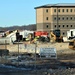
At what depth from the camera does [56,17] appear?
141 m

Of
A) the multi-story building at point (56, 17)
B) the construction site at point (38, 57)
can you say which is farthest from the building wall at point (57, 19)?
the construction site at point (38, 57)

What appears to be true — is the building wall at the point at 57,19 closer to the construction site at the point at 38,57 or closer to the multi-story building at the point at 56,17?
the multi-story building at the point at 56,17

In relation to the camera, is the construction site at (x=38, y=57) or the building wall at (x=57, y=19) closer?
the construction site at (x=38, y=57)

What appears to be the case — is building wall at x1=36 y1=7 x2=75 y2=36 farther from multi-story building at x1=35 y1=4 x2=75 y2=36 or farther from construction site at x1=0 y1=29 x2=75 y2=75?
construction site at x1=0 y1=29 x2=75 y2=75

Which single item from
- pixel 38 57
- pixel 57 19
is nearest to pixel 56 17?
pixel 57 19

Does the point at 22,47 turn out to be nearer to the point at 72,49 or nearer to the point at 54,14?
the point at 72,49

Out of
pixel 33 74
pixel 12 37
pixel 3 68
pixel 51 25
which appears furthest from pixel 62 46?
pixel 51 25

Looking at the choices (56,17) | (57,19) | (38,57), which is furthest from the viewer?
(56,17)

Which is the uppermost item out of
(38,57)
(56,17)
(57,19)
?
(56,17)

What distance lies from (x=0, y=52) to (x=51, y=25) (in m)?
105

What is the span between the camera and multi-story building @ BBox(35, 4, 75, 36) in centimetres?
14000

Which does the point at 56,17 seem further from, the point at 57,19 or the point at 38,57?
the point at 38,57

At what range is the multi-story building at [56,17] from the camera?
14000cm

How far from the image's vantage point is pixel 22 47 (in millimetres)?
43906
